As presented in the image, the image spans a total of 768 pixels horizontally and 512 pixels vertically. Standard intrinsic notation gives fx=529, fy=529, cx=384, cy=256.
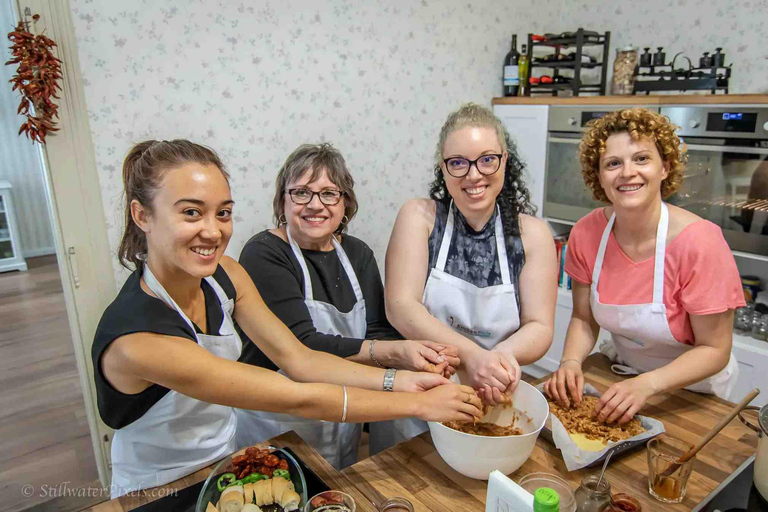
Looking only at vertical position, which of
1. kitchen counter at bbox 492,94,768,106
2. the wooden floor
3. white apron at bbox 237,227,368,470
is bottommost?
the wooden floor

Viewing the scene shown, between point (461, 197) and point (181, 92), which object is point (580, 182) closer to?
point (461, 197)

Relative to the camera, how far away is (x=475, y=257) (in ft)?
5.33

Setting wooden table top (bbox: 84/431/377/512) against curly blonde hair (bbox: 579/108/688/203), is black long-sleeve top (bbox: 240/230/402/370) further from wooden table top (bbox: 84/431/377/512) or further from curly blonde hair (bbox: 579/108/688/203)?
curly blonde hair (bbox: 579/108/688/203)

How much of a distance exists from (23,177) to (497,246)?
3205mm

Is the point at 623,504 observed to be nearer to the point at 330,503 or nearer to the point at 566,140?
the point at 330,503

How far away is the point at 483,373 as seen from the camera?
1.30 m

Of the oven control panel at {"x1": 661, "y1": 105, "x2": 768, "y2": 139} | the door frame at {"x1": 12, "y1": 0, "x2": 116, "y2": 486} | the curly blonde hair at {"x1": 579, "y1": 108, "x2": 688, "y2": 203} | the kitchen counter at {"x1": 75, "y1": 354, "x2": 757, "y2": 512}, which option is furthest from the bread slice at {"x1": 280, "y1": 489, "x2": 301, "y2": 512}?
the oven control panel at {"x1": 661, "y1": 105, "x2": 768, "y2": 139}

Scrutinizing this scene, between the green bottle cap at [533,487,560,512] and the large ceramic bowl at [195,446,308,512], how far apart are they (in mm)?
425

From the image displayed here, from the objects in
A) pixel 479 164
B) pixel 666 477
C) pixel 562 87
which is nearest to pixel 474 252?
pixel 479 164

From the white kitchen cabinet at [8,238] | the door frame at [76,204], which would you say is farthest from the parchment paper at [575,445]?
the white kitchen cabinet at [8,238]

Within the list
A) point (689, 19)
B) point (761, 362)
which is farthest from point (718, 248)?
point (689, 19)

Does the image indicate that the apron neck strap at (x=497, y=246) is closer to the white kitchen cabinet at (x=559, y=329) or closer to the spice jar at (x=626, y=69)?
the white kitchen cabinet at (x=559, y=329)

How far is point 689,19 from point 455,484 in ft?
9.10

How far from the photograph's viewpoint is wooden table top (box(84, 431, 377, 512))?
3.23 feet
